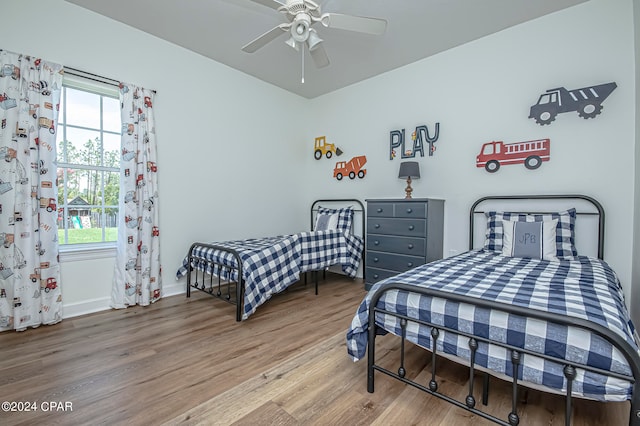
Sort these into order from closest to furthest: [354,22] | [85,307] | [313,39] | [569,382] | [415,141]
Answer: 1. [569,382]
2. [354,22]
3. [313,39]
4. [85,307]
5. [415,141]

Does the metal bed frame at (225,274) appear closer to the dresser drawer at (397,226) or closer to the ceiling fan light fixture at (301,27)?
the dresser drawer at (397,226)

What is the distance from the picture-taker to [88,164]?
9.37 ft

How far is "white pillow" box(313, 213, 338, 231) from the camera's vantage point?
4.06 m

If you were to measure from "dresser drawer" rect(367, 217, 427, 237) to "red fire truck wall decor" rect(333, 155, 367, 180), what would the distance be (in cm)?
91

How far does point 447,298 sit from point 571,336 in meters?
0.44

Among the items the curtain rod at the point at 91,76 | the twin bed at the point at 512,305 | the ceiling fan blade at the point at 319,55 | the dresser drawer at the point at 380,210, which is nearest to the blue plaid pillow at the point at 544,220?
the twin bed at the point at 512,305

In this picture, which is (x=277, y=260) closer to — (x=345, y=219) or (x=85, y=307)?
(x=345, y=219)

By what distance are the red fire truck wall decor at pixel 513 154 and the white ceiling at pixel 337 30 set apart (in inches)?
37.3

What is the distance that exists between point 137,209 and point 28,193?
0.79 m

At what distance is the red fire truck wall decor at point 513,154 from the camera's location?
9.01 feet

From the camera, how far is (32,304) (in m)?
2.37

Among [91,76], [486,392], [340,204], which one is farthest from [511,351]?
[91,76]

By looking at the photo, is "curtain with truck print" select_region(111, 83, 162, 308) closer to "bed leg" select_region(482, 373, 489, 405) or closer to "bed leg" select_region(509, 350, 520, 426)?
"bed leg" select_region(482, 373, 489, 405)

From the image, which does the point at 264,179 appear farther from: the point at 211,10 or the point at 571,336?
the point at 571,336
